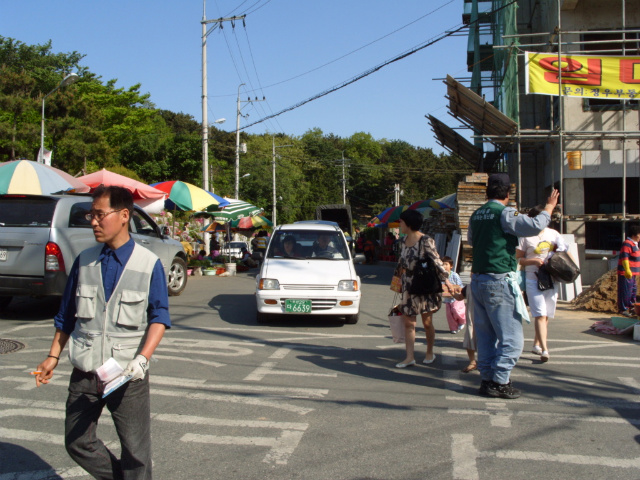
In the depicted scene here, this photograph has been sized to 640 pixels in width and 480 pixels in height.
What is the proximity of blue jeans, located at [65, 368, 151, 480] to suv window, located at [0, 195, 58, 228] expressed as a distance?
6.44 metres

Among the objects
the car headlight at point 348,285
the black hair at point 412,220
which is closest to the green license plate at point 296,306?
the car headlight at point 348,285

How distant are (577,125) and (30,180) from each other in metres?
13.3

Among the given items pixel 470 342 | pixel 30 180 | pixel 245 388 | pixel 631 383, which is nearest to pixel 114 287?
pixel 245 388

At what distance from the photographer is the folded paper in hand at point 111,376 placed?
2.83 m

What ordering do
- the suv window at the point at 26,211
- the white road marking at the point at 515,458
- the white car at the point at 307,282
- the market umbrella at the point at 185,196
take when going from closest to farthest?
the white road marking at the point at 515,458 < the suv window at the point at 26,211 < the white car at the point at 307,282 < the market umbrella at the point at 185,196

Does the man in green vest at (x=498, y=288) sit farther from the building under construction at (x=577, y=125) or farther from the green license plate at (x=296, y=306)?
the building under construction at (x=577, y=125)

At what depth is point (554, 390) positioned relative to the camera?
5.81 meters

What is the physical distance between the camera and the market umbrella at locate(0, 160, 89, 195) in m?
10.5

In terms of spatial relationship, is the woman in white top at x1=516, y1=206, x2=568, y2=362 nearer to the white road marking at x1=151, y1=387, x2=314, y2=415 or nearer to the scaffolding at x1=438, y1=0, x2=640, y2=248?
the white road marking at x1=151, y1=387, x2=314, y2=415

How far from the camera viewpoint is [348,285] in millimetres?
9391

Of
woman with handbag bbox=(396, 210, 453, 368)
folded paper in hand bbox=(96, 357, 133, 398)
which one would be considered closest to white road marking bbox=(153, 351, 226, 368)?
woman with handbag bbox=(396, 210, 453, 368)

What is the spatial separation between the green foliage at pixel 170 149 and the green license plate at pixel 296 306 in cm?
2548

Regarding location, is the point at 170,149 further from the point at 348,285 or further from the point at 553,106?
the point at 348,285

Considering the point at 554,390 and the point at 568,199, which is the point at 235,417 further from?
the point at 568,199
